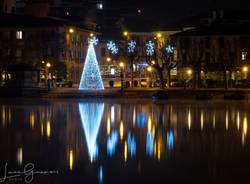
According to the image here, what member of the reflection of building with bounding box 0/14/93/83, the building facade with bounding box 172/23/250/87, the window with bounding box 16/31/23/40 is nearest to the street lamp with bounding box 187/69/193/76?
the building facade with bounding box 172/23/250/87

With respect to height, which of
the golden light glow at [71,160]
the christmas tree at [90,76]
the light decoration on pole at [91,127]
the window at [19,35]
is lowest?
the golden light glow at [71,160]

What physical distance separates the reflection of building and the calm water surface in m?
47.2

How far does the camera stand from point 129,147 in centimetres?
2214

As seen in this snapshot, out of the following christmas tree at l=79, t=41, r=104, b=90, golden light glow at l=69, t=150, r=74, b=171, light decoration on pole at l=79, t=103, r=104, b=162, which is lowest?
golden light glow at l=69, t=150, r=74, b=171

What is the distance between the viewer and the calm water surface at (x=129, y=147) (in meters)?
17.2

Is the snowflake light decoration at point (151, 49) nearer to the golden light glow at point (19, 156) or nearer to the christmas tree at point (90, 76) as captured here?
the christmas tree at point (90, 76)

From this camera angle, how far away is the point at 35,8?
310 feet

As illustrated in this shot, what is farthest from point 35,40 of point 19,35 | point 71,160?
point 71,160

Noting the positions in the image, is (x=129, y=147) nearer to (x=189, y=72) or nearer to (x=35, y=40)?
(x=189, y=72)

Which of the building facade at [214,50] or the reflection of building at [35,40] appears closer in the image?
the building facade at [214,50]

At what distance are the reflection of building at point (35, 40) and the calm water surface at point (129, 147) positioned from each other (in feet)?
155

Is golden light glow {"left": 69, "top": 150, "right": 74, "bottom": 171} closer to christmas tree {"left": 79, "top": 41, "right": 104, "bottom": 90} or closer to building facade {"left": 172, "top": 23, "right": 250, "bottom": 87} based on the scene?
christmas tree {"left": 79, "top": 41, "right": 104, "bottom": 90}

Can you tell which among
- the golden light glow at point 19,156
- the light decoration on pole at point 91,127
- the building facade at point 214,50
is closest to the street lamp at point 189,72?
the building facade at point 214,50

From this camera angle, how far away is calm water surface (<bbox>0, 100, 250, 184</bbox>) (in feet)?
56.3
